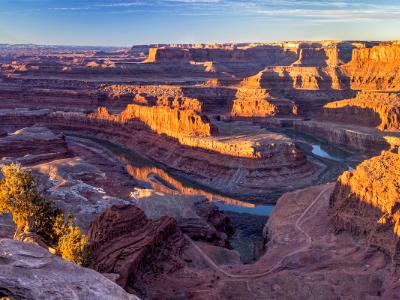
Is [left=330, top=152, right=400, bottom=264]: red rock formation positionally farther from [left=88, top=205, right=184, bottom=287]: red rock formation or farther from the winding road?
[left=88, top=205, right=184, bottom=287]: red rock formation

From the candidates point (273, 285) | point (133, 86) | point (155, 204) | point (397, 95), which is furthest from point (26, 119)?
point (273, 285)

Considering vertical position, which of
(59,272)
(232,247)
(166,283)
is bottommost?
(232,247)

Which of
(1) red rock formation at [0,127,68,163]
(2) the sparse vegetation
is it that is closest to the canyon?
(1) red rock formation at [0,127,68,163]

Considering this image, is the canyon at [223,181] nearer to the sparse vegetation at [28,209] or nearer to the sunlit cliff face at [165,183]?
the sunlit cliff face at [165,183]

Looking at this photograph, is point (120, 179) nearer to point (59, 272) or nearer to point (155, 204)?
point (155, 204)

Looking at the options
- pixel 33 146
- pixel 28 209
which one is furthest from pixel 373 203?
pixel 33 146

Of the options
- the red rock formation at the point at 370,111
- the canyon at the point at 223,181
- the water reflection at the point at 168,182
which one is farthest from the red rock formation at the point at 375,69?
the water reflection at the point at 168,182
